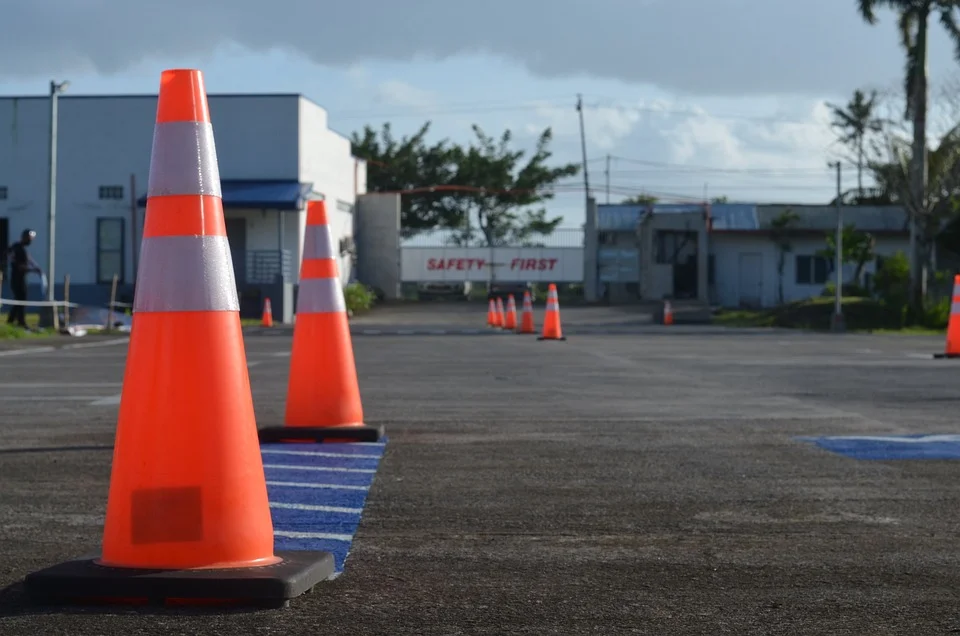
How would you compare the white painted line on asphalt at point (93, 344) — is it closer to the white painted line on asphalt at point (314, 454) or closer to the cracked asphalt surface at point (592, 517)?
the cracked asphalt surface at point (592, 517)

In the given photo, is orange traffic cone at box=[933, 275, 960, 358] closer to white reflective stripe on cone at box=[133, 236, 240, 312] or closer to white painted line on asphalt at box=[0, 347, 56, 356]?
white painted line on asphalt at box=[0, 347, 56, 356]

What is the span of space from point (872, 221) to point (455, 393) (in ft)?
172

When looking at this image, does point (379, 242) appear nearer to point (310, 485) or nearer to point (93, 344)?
point (93, 344)

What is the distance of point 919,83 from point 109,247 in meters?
26.0

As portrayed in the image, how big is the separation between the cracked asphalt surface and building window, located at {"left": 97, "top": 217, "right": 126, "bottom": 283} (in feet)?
118

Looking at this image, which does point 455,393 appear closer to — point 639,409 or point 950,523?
point 639,409

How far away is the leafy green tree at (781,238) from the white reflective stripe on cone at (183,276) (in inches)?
2198

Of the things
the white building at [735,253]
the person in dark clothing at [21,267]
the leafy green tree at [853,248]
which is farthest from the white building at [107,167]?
the person in dark clothing at [21,267]

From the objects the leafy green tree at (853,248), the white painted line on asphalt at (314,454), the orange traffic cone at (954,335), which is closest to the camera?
the white painted line on asphalt at (314,454)

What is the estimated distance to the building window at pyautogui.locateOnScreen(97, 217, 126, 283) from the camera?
47906mm

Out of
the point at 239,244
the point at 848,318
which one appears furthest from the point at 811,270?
the point at 239,244

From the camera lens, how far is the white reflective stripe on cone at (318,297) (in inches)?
333

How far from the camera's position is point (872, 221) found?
61594 millimetres

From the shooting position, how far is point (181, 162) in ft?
15.1
